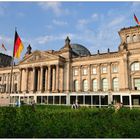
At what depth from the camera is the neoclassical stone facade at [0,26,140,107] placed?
5028cm

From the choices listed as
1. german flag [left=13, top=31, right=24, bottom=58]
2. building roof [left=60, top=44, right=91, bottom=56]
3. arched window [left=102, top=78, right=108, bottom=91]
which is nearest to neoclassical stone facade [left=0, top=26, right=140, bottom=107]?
arched window [left=102, top=78, right=108, bottom=91]

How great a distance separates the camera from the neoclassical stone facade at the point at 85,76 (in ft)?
165

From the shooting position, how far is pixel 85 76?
203ft

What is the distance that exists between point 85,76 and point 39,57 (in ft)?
Result: 58.8

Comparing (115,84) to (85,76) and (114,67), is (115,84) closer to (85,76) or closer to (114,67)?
(114,67)

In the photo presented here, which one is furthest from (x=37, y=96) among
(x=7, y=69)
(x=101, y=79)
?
(x=7, y=69)

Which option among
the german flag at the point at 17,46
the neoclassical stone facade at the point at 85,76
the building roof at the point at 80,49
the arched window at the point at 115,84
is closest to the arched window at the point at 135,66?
the neoclassical stone facade at the point at 85,76

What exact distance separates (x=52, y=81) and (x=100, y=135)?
58.4 m

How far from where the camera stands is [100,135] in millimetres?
7902

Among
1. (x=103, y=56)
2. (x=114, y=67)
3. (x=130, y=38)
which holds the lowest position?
(x=114, y=67)

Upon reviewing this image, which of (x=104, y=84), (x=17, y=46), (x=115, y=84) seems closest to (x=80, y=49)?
(x=104, y=84)

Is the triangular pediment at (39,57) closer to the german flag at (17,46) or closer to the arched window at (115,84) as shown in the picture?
the arched window at (115,84)

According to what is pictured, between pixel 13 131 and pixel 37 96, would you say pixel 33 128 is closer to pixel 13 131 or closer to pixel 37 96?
pixel 13 131

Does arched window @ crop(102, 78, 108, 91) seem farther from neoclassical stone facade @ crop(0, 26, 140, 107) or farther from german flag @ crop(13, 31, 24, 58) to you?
german flag @ crop(13, 31, 24, 58)
